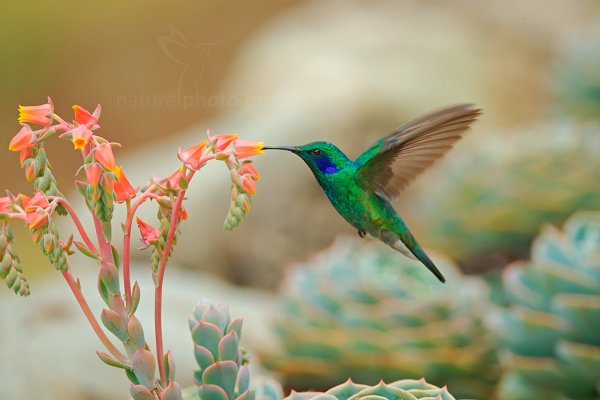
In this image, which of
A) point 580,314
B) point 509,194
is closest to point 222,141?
point 580,314

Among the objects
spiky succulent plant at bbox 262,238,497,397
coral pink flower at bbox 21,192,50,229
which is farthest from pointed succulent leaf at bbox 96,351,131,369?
spiky succulent plant at bbox 262,238,497,397

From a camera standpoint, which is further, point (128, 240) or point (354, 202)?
point (354, 202)

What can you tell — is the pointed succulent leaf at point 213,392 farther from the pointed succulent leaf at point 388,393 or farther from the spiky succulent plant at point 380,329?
the spiky succulent plant at point 380,329

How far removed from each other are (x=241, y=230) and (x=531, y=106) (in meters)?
1.44

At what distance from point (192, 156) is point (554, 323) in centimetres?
85

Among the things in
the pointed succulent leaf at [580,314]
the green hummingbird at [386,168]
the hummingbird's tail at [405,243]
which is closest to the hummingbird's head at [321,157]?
the green hummingbird at [386,168]

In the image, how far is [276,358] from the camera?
1.57 m

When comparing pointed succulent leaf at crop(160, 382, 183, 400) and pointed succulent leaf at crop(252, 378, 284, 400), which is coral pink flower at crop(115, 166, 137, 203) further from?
pointed succulent leaf at crop(252, 378, 284, 400)

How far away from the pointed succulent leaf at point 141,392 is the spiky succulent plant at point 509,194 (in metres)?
1.30

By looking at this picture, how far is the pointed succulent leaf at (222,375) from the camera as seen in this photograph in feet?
2.41

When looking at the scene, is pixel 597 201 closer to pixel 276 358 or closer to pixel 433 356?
pixel 433 356

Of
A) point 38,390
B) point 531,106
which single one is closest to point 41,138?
point 38,390

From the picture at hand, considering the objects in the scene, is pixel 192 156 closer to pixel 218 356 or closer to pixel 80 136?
pixel 80 136

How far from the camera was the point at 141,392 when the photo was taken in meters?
0.69
